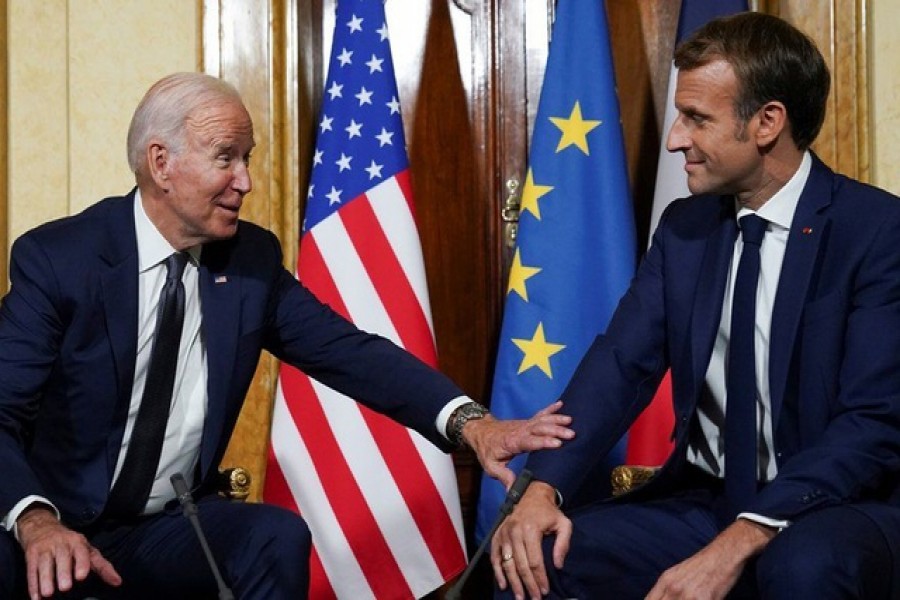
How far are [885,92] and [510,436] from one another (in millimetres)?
2053

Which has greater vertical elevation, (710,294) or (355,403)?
(710,294)

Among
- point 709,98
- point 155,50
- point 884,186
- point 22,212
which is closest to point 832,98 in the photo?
point 884,186

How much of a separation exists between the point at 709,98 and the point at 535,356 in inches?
53.2

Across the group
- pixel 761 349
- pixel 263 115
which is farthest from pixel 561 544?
pixel 263 115

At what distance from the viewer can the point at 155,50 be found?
14.2 ft

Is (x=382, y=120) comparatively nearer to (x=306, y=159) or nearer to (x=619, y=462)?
(x=306, y=159)

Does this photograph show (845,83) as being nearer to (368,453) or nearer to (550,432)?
(368,453)

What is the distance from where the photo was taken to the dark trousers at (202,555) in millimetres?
2777

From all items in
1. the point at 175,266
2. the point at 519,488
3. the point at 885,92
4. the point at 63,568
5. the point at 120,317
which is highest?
the point at 885,92

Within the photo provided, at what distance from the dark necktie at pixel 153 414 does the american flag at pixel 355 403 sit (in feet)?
3.55

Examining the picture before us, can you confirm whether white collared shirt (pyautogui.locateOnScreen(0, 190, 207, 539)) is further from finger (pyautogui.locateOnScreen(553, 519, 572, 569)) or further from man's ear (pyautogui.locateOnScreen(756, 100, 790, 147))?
man's ear (pyautogui.locateOnScreen(756, 100, 790, 147))

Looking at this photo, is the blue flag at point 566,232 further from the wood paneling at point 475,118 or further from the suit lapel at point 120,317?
the suit lapel at point 120,317

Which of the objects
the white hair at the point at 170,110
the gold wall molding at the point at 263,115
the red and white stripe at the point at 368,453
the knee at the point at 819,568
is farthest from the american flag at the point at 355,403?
the knee at the point at 819,568

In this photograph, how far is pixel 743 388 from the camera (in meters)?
2.78
